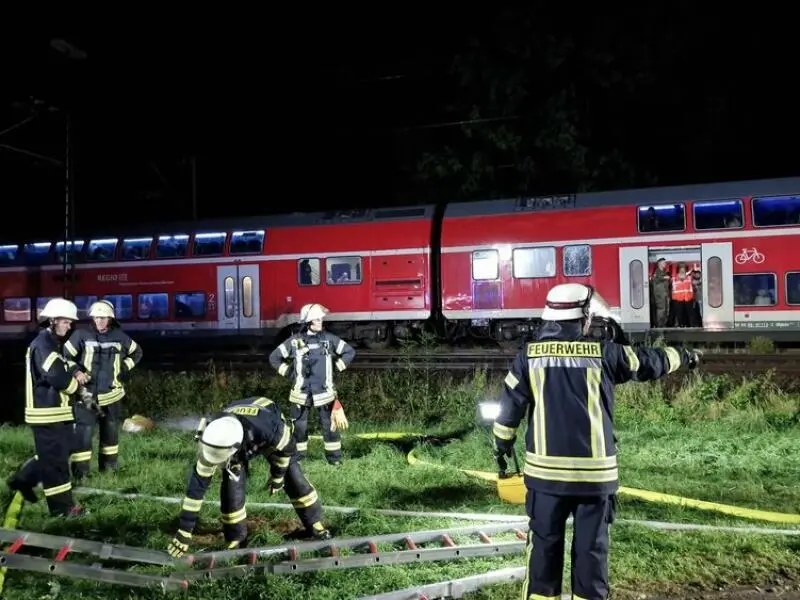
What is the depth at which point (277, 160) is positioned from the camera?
27.5 meters

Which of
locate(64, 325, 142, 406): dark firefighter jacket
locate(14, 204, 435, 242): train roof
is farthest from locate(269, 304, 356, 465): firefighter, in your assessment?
locate(14, 204, 435, 242): train roof

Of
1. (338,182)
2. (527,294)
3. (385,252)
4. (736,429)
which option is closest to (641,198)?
(527,294)

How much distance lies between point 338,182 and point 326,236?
1151 cm

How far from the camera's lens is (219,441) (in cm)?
421

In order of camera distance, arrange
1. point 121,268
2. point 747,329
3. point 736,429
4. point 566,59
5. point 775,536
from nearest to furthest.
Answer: point 775,536 → point 736,429 → point 747,329 → point 121,268 → point 566,59

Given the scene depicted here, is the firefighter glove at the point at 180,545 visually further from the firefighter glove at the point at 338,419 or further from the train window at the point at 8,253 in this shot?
the train window at the point at 8,253

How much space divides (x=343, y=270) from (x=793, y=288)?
885 cm

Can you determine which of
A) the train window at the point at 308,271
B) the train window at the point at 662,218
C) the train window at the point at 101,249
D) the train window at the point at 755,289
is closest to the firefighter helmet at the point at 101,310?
the train window at the point at 308,271

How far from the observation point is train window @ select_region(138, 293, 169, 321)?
1720 centimetres

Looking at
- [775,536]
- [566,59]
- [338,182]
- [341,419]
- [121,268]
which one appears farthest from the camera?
[338,182]

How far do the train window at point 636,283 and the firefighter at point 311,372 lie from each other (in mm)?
8005

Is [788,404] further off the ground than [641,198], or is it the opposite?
[641,198]

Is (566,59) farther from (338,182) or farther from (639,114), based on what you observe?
(338,182)

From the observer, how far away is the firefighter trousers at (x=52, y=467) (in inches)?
225
